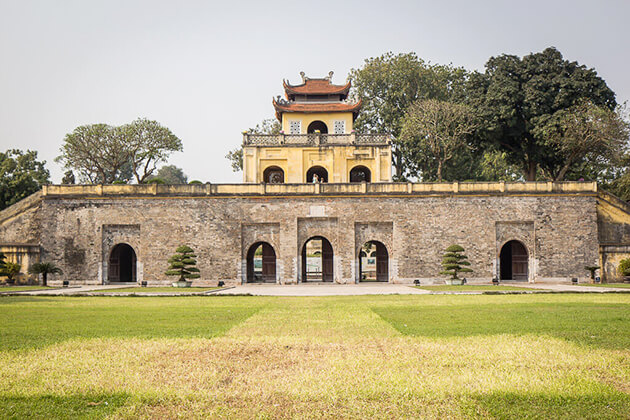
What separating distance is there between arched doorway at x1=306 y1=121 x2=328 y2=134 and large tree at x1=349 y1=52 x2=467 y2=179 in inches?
360

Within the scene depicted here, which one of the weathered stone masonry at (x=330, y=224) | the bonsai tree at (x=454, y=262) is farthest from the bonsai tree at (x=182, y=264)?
the bonsai tree at (x=454, y=262)

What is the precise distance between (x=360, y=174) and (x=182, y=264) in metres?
15.8

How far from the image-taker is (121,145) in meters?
48.5

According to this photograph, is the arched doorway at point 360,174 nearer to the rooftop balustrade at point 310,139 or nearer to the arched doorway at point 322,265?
the rooftop balustrade at point 310,139

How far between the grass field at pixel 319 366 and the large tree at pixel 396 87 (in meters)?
35.7

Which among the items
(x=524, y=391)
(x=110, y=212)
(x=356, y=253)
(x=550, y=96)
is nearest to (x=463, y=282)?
(x=356, y=253)

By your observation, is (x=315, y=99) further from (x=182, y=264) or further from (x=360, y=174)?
(x=182, y=264)

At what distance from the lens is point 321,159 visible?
36531 mm

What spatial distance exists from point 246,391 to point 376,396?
1522mm

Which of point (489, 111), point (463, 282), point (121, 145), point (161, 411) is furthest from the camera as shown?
point (121, 145)

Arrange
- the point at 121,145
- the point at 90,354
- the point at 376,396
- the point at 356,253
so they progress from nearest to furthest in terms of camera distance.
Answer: the point at 376,396 → the point at 90,354 → the point at 356,253 → the point at 121,145

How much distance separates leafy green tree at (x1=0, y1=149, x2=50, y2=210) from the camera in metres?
41.3

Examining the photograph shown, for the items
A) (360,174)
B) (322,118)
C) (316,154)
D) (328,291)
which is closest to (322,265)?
(316,154)

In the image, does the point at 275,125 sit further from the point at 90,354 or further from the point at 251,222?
the point at 90,354
